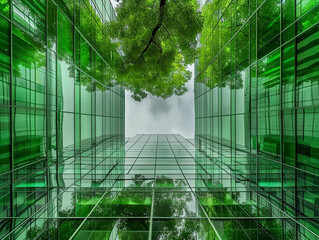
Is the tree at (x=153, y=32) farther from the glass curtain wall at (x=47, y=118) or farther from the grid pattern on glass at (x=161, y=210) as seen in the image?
the grid pattern on glass at (x=161, y=210)

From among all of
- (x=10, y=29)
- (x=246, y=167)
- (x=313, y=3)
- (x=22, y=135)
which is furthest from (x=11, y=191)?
(x=313, y=3)

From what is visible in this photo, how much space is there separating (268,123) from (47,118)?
374 inches

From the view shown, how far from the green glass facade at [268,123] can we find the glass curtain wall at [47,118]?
6.20 m

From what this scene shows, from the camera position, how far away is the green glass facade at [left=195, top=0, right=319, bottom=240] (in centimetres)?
543

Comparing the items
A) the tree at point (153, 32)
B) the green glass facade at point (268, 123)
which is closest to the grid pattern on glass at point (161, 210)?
the green glass facade at point (268, 123)

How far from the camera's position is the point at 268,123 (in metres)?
7.65

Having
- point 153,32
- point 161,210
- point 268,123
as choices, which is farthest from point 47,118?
point 268,123

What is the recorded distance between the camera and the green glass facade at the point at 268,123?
5.43m

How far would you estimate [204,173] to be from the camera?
11.6 m

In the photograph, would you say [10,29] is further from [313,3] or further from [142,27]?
[313,3]

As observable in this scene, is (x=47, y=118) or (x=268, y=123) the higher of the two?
(x=47, y=118)

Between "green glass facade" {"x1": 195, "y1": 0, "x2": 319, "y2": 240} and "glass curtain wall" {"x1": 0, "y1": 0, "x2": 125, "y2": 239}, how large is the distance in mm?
6198

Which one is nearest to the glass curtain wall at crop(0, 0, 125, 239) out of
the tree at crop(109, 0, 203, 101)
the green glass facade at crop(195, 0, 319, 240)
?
the tree at crop(109, 0, 203, 101)

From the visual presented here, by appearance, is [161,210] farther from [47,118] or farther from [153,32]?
[153,32]
